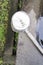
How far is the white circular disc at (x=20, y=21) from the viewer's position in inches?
105

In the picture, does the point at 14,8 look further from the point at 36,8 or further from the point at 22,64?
the point at 22,64

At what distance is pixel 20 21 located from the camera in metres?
2.70

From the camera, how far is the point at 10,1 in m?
2.95

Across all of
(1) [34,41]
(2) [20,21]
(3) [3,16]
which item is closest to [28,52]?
(1) [34,41]

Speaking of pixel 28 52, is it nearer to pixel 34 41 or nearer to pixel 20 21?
pixel 34 41

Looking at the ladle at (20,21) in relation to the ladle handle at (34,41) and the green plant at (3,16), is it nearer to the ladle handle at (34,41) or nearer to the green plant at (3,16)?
the ladle handle at (34,41)

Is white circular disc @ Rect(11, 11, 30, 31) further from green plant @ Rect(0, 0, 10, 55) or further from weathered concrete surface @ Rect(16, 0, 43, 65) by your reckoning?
green plant @ Rect(0, 0, 10, 55)

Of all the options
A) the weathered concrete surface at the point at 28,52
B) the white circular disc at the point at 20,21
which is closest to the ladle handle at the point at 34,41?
the weathered concrete surface at the point at 28,52

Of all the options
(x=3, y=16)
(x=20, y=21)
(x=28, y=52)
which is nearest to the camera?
(x=20, y=21)

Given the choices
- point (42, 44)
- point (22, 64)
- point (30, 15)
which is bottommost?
point (22, 64)

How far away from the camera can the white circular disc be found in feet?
8.78

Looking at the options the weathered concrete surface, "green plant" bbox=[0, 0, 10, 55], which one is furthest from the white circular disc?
"green plant" bbox=[0, 0, 10, 55]

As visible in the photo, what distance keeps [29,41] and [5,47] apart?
31 centimetres

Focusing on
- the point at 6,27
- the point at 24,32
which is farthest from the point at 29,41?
the point at 6,27
